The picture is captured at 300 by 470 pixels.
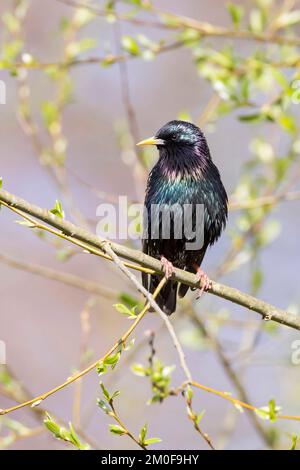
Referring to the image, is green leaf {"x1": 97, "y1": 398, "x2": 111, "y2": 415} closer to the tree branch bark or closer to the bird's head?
the tree branch bark

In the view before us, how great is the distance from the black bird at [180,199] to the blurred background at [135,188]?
0.92 feet

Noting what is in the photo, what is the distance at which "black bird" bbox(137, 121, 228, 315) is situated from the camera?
17.6 ft

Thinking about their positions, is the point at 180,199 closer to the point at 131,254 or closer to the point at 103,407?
the point at 131,254

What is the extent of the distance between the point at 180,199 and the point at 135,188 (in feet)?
12.2

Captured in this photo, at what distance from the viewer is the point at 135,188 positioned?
904 cm

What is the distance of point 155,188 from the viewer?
17.9 feet

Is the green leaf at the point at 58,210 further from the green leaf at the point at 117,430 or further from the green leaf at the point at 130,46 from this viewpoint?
the green leaf at the point at 130,46

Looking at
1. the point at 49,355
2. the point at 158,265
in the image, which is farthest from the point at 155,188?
the point at 49,355

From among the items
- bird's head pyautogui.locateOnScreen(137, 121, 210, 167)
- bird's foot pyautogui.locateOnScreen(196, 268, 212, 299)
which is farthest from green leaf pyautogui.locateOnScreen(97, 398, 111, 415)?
bird's head pyautogui.locateOnScreen(137, 121, 210, 167)

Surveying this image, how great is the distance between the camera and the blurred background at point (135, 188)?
577 centimetres

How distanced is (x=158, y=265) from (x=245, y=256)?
7.20ft

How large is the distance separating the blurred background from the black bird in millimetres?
280

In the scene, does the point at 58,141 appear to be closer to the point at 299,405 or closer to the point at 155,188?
the point at 155,188

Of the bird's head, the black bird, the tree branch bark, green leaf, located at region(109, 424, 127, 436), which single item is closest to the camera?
green leaf, located at region(109, 424, 127, 436)
